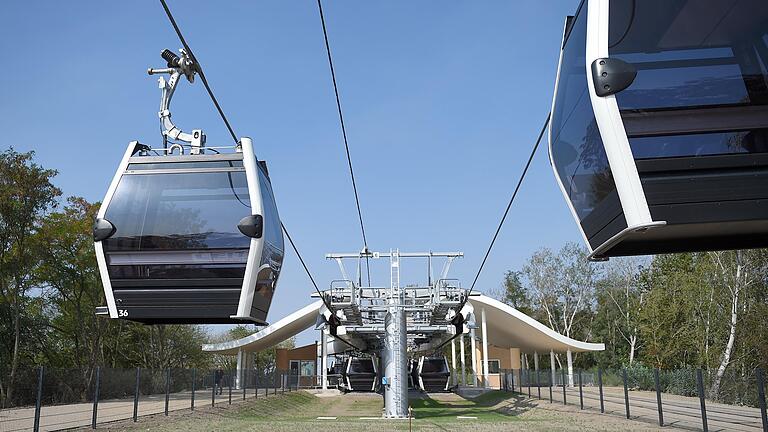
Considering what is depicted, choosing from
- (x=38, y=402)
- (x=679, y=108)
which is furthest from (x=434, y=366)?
(x=679, y=108)

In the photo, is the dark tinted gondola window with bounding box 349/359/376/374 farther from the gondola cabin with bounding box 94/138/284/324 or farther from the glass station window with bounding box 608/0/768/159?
the glass station window with bounding box 608/0/768/159

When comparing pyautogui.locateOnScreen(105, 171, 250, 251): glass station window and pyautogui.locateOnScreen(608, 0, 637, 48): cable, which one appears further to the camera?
pyautogui.locateOnScreen(105, 171, 250, 251): glass station window

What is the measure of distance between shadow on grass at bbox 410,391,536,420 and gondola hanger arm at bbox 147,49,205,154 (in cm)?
1513

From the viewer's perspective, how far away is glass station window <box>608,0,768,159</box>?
4191mm

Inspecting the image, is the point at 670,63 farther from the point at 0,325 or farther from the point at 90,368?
the point at 90,368

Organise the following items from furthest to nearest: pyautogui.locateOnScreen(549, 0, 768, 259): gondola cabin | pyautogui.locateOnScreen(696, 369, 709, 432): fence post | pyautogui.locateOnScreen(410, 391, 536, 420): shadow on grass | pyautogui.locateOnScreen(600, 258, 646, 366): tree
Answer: pyautogui.locateOnScreen(600, 258, 646, 366): tree
pyautogui.locateOnScreen(410, 391, 536, 420): shadow on grass
pyautogui.locateOnScreen(696, 369, 709, 432): fence post
pyautogui.locateOnScreen(549, 0, 768, 259): gondola cabin

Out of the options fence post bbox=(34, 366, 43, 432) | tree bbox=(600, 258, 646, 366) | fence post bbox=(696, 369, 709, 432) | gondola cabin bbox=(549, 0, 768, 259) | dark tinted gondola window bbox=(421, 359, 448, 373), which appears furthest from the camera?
tree bbox=(600, 258, 646, 366)

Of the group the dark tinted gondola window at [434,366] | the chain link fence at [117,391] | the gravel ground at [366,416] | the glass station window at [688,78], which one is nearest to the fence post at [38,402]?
the gravel ground at [366,416]

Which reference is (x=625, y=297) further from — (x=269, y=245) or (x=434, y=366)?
(x=269, y=245)

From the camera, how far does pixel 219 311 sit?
7012 millimetres

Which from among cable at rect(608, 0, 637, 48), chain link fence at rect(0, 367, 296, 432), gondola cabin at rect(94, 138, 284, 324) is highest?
cable at rect(608, 0, 637, 48)

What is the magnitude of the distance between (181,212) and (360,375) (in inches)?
975

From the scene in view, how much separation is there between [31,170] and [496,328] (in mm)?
26758

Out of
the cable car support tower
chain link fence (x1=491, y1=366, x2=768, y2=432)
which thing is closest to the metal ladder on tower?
the cable car support tower
